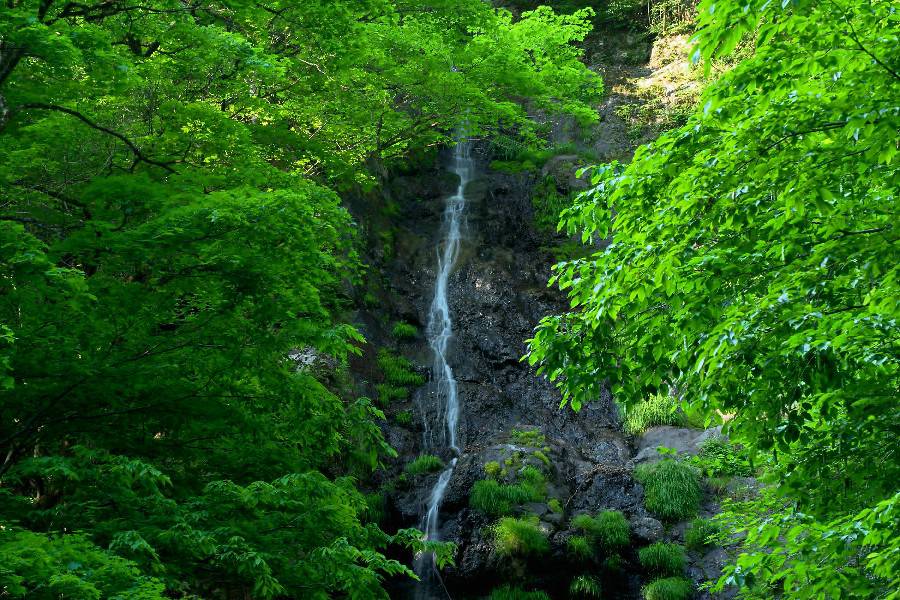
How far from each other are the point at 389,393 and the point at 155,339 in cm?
1112

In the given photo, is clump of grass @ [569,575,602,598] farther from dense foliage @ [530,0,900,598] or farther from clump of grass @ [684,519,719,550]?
dense foliage @ [530,0,900,598]

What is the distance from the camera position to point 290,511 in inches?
254

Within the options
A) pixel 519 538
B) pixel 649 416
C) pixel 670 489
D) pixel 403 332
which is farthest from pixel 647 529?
pixel 403 332

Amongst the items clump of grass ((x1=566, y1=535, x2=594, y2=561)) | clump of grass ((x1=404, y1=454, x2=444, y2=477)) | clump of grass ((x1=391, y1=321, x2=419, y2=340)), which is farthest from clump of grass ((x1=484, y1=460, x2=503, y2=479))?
clump of grass ((x1=391, y1=321, x2=419, y2=340))

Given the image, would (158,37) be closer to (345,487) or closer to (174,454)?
(174,454)

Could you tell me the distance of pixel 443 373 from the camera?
18.1 m

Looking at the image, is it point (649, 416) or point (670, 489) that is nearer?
point (670, 489)

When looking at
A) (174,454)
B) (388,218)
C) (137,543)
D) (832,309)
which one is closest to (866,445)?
(832,309)

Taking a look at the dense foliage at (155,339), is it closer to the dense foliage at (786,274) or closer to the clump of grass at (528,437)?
the dense foliage at (786,274)

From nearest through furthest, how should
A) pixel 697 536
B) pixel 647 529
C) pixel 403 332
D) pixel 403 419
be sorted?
pixel 697 536, pixel 647 529, pixel 403 419, pixel 403 332

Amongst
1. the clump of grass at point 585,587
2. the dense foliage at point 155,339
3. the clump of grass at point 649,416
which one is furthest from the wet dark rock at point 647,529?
the dense foliage at point 155,339

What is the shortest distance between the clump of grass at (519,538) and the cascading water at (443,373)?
1.63 m

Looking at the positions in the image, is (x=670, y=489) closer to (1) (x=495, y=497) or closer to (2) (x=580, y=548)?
(2) (x=580, y=548)

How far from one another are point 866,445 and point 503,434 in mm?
11019
